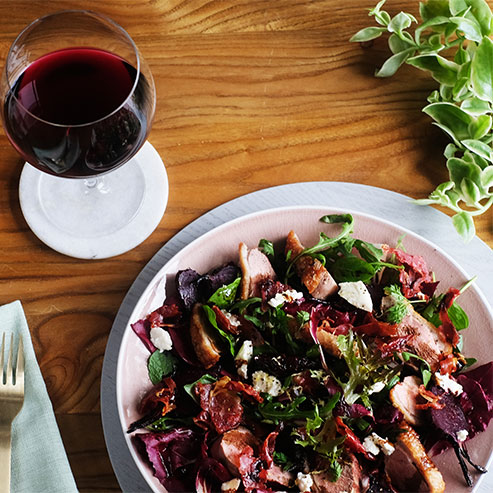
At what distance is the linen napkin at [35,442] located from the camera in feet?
4.20

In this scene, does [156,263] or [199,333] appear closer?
[199,333]

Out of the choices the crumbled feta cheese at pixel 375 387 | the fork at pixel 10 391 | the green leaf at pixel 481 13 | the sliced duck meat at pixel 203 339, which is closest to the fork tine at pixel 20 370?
the fork at pixel 10 391

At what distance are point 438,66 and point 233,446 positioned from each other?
34.6 inches

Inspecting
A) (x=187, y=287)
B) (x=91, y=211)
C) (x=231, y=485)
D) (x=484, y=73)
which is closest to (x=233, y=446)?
(x=231, y=485)

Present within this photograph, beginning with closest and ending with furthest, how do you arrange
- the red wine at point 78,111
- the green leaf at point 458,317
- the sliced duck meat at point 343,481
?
the red wine at point 78,111 → the sliced duck meat at point 343,481 → the green leaf at point 458,317

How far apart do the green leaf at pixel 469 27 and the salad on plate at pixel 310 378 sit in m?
0.48

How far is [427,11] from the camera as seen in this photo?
1.47 m

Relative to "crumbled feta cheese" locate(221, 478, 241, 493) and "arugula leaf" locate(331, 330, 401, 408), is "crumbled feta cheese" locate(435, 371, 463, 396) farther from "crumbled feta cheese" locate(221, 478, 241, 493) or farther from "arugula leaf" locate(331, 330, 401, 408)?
"crumbled feta cheese" locate(221, 478, 241, 493)

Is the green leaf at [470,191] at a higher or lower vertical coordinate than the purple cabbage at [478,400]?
higher

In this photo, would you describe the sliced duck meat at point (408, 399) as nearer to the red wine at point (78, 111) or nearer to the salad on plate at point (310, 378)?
the salad on plate at point (310, 378)

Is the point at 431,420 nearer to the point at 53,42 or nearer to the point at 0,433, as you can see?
the point at 0,433

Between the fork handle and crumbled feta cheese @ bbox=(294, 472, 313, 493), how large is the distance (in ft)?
1.69

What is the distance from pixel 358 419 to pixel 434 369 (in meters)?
0.17

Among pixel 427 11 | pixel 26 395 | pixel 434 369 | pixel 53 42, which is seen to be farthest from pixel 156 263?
pixel 427 11
